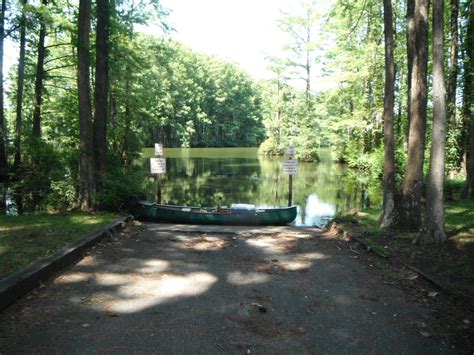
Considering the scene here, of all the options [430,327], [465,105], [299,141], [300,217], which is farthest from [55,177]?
[299,141]

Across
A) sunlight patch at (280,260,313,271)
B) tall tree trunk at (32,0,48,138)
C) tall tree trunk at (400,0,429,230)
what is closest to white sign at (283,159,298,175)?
tall tree trunk at (400,0,429,230)

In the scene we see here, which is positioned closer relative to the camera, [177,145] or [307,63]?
[307,63]

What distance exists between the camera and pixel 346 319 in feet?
13.5

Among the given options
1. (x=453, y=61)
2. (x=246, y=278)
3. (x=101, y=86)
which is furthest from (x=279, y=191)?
(x=246, y=278)

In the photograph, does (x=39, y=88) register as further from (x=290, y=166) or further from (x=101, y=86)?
(x=290, y=166)

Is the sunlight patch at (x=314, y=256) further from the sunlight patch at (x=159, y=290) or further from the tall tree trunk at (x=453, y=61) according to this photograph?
the tall tree trunk at (x=453, y=61)

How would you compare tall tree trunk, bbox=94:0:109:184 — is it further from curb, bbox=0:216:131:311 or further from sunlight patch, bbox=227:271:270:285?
sunlight patch, bbox=227:271:270:285

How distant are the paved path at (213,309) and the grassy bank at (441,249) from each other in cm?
72

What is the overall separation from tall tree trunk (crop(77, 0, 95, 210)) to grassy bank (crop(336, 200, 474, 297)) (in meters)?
6.72

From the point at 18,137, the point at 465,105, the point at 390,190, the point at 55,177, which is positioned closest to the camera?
the point at 390,190

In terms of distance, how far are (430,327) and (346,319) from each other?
84 centimetres

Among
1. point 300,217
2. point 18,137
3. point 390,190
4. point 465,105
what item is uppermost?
point 465,105

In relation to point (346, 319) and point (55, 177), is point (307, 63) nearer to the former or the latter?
point (55, 177)

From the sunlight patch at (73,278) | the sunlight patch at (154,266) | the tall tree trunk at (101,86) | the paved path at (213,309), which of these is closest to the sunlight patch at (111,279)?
the paved path at (213,309)
